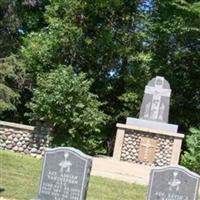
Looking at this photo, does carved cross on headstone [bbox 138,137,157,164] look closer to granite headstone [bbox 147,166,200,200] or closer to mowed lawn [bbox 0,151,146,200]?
mowed lawn [bbox 0,151,146,200]

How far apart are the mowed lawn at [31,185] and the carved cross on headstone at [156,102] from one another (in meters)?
8.19

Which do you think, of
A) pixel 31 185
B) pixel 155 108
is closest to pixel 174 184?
pixel 31 185

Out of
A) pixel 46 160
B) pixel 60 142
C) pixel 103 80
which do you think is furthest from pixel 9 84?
pixel 46 160

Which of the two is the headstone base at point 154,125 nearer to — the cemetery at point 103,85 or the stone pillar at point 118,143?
the cemetery at point 103,85

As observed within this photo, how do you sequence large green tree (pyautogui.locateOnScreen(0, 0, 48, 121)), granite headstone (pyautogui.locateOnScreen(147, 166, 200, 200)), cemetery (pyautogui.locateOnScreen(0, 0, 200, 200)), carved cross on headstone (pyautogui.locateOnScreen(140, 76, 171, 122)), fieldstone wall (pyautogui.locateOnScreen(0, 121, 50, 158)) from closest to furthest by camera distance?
1. granite headstone (pyautogui.locateOnScreen(147, 166, 200, 200))
2. fieldstone wall (pyautogui.locateOnScreen(0, 121, 50, 158))
3. cemetery (pyautogui.locateOnScreen(0, 0, 200, 200))
4. carved cross on headstone (pyautogui.locateOnScreen(140, 76, 171, 122))
5. large green tree (pyautogui.locateOnScreen(0, 0, 48, 121))

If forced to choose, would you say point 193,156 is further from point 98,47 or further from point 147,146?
point 98,47

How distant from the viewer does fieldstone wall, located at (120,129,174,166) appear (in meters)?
21.5

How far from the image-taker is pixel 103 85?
2719 cm

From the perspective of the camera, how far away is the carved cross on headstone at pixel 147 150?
70.7ft

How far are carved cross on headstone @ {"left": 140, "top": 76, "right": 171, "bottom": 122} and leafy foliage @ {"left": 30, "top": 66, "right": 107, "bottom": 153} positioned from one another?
2.18 metres

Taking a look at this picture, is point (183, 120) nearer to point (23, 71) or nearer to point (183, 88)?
point (183, 88)

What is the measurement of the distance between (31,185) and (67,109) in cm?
821

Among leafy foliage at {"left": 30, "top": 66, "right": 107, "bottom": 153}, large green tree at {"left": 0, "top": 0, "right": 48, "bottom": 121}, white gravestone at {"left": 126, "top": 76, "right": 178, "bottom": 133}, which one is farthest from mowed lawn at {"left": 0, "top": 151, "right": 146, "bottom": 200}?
large green tree at {"left": 0, "top": 0, "right": 48, "bottom": 121}

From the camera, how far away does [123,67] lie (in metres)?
27.9
